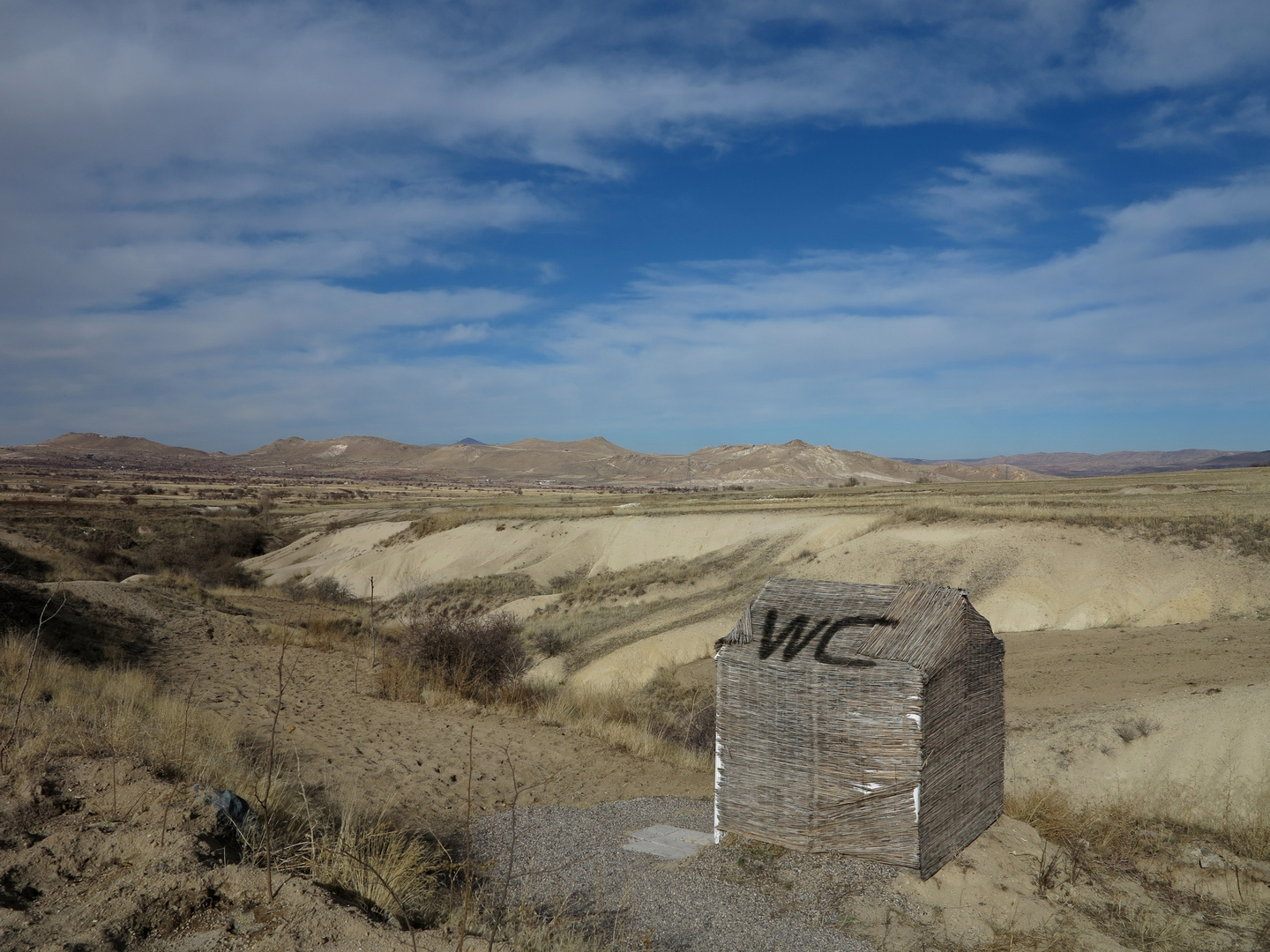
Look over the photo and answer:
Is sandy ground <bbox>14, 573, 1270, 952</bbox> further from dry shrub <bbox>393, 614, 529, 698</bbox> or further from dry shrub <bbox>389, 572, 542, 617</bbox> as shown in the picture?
dry shrub <bbox>389, 572, 542, 617</bbox>

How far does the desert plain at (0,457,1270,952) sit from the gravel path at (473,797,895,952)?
3 centimetres

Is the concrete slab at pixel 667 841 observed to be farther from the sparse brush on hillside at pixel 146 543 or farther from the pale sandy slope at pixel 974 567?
the sparse brush on hillside at pixel 146 543

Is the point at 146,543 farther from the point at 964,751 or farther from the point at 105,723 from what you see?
the point at 964,751

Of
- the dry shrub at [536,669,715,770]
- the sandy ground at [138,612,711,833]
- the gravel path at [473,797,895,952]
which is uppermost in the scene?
the gravel path at [473,797,895,952]

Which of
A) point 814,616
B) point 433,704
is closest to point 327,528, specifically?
point 433,704

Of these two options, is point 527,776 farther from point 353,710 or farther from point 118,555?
point 118,555

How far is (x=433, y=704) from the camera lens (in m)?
13.9

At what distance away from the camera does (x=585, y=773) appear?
10430 millimetres

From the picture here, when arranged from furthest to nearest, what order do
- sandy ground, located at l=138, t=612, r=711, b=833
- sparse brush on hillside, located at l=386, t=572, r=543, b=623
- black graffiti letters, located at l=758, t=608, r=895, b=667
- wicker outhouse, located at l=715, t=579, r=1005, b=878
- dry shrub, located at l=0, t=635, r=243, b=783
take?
1. sparse brush on hillside, located at l=386, t=572, r=543, b=623
2. sandy ground, located at l=138, t=612, r=711, b=833
3. dry shrub, located at l=0, t=635, r=243, b=783
4. black graffiti letters, located at l=758, t=608, r=895, b=667
5. wicker outhouse, located at l=715, t=579, r=1005, b=878

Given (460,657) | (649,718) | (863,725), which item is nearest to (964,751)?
(863,725)

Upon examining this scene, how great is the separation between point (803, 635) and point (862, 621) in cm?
53

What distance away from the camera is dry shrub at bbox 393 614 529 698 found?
595 inches

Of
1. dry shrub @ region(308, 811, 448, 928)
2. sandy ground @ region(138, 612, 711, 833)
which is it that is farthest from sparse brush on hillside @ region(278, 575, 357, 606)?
dry shrub @ region(308, 811, 448, 928)

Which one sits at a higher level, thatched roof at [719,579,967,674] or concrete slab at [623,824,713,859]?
thatched roof at [719,579,967,674]
